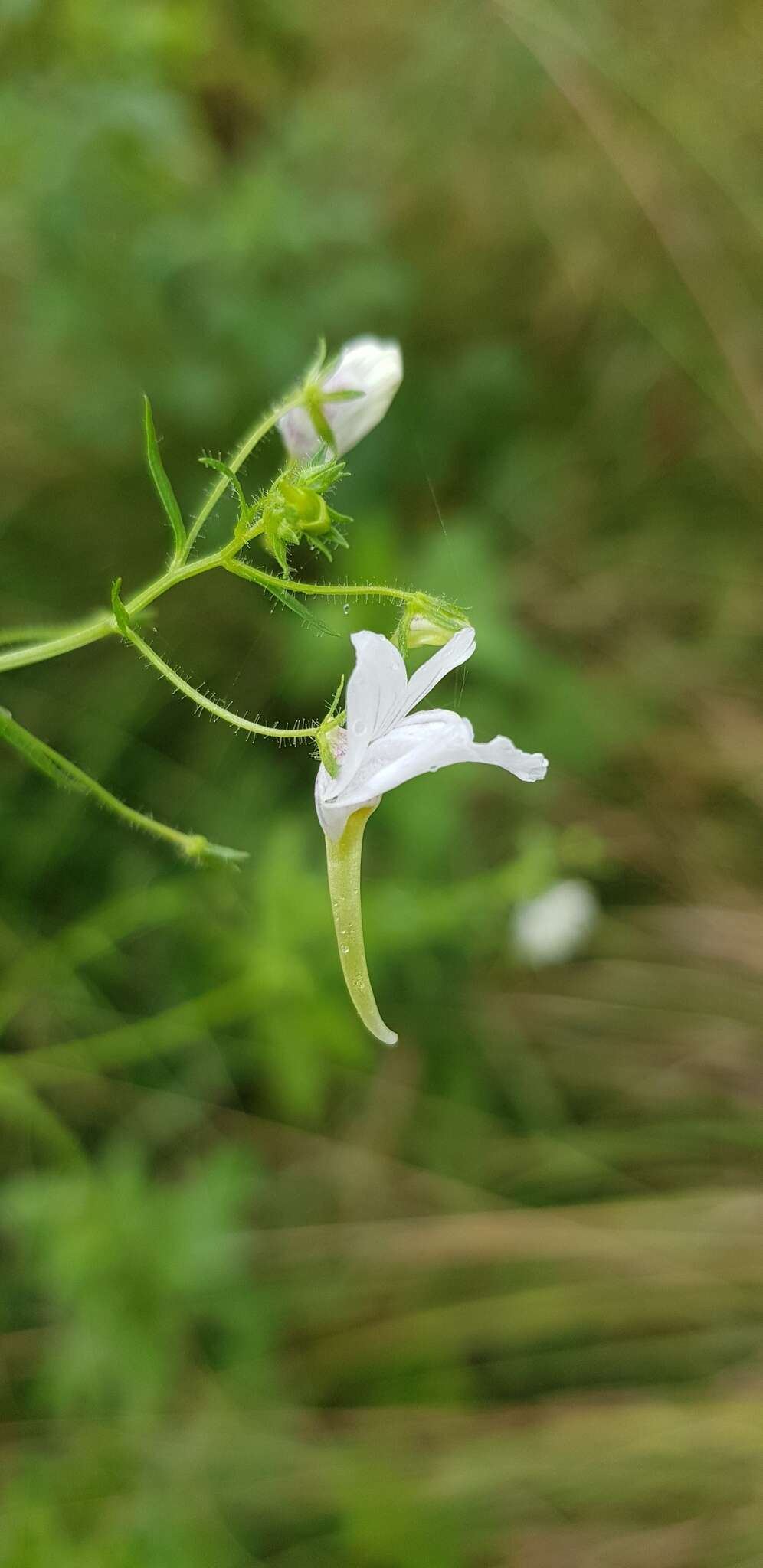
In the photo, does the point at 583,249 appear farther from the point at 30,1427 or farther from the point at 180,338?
the point at 30,1427

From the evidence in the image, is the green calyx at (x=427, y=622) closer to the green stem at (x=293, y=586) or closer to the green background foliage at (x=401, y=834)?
the green stem at (x=293, y=586)

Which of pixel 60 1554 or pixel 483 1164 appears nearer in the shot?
pixel 60 1554

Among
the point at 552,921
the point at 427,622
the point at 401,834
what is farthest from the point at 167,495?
the point at 552,921

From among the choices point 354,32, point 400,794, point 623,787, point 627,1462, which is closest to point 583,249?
point 354,32

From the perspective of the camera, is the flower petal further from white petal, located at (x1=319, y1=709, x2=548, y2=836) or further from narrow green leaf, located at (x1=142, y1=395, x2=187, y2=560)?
narrow green leaf, located at (x1=142, y1=395, x2=187, y2=560)

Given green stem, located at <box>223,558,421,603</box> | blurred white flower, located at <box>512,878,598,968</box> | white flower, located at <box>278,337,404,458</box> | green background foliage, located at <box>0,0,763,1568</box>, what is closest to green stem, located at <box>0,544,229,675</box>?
green stem, located at <box>223,558,421,603</box>

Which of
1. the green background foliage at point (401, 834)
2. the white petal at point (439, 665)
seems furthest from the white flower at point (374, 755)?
the green background foliage at point (401, 834)
